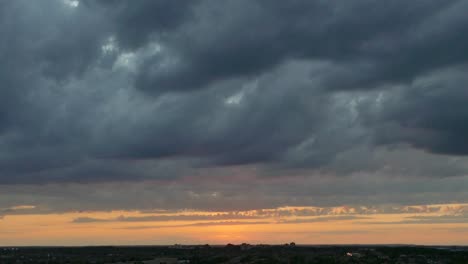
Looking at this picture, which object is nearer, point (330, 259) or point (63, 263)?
point (330, 259)

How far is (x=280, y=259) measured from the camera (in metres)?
172

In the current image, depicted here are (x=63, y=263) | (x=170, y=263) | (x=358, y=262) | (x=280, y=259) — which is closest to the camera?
(x=358, y=262)

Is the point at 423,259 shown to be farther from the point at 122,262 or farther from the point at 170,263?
the point at 122,262

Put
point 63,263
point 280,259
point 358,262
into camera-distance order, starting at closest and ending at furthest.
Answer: point 358,262, point 280,259, point 63,263

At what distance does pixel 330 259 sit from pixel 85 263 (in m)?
80.0

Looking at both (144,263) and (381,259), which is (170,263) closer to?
(144,263)

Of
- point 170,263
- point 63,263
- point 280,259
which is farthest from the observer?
point 63,263

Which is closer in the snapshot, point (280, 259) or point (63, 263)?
point (280, 259)

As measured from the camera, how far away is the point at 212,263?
→ 176m

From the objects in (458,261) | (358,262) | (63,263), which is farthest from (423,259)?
(63,263)

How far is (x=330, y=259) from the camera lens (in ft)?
549

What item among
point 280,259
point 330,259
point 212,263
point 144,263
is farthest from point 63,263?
point 330,259

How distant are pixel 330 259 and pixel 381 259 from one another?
46.1 feet

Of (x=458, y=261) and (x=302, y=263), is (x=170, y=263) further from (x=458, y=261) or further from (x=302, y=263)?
(x=458, y=261)
